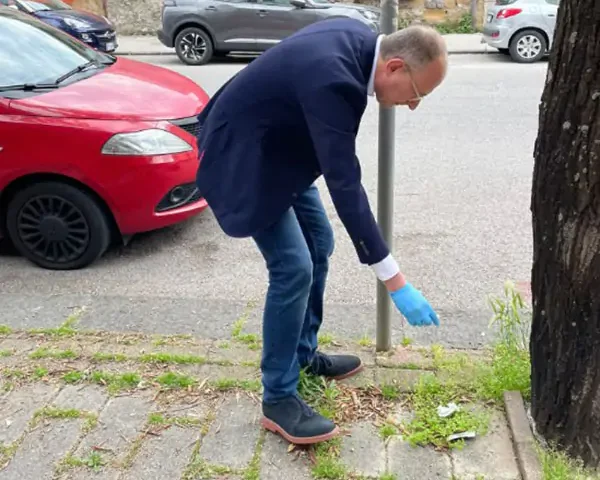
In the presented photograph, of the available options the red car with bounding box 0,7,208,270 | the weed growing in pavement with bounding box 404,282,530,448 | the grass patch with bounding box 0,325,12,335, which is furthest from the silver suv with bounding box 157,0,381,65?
the weed growing in pavement with bounding box 404,282,530,448

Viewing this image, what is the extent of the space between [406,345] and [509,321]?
534 millimetres

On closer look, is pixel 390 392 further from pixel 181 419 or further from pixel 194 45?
pixel 194 45

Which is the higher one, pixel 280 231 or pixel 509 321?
pixel 280 231

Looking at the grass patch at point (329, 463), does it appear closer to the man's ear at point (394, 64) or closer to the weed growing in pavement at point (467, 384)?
the weed growing in pavement at point (467, 384)

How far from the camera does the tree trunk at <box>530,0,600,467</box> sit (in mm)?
2160

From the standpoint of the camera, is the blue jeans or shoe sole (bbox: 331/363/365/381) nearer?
the blue jeans

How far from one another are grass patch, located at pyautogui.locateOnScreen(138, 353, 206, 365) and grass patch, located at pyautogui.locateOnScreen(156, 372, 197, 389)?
134mm

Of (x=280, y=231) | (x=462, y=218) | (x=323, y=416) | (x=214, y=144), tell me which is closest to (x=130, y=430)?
(x=323, y=416)

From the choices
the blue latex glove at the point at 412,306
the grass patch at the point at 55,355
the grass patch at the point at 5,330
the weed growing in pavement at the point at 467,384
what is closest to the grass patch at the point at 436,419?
the weed growing in pavement at the point at 467,384

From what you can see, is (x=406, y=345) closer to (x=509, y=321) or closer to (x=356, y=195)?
(x=509, y=321)

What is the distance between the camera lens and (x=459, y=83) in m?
10.4

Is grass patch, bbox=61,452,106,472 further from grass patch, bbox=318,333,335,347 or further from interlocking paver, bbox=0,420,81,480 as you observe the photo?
grass patch, bbox=318,333,335,347

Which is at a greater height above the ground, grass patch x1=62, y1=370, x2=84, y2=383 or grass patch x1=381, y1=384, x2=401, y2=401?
grass patch x1=381, y1=384, x2=401, y2=401

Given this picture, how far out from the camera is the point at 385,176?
302 centimetres
